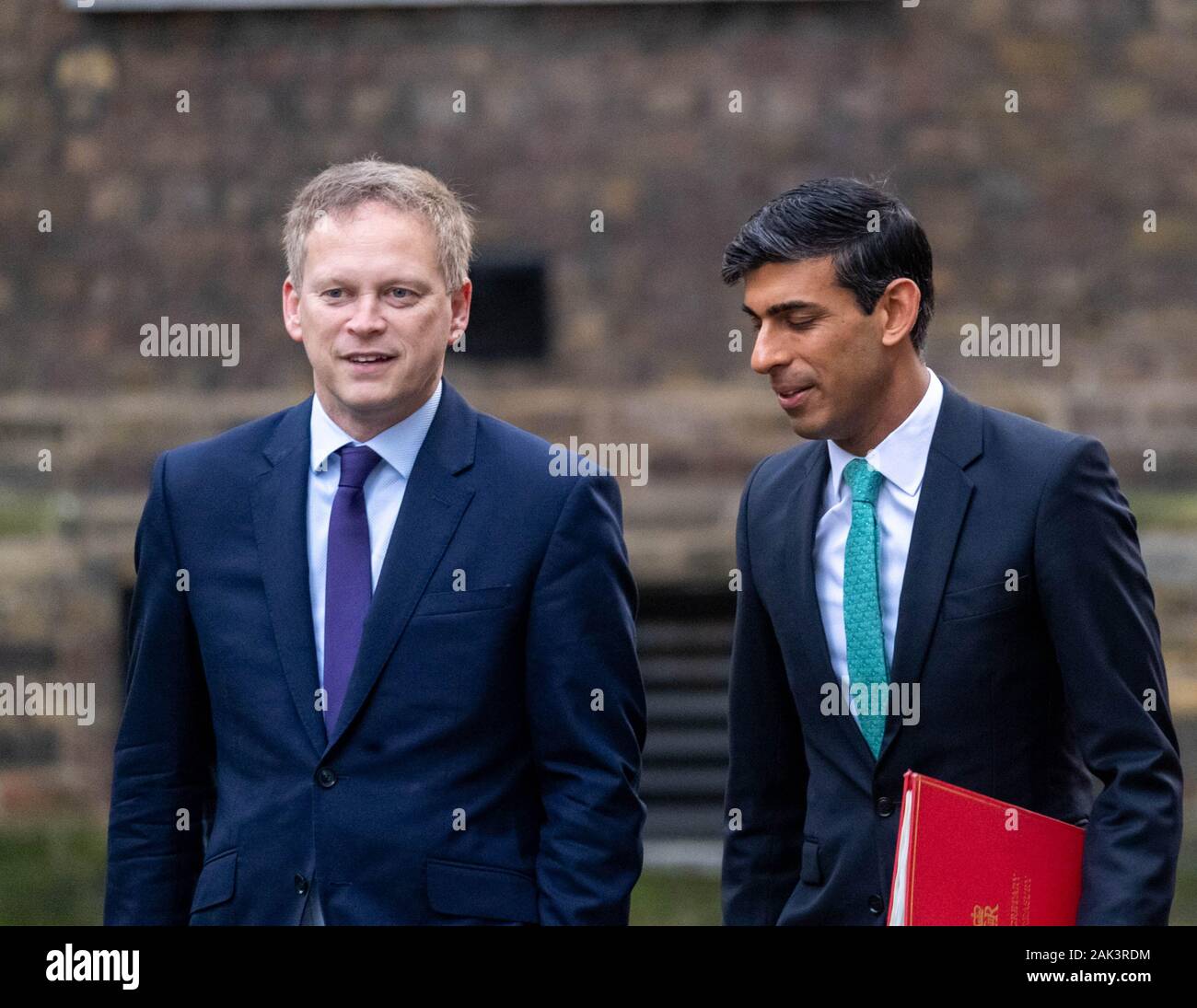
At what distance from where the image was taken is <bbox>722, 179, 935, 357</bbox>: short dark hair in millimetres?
3596

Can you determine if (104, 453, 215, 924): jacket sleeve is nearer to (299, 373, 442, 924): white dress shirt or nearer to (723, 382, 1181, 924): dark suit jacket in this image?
(299, 373, 442, 924): white dress shirt

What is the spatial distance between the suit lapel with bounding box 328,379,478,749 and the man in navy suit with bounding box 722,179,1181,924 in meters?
0.57

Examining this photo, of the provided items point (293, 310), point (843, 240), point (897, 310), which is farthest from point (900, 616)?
point (293, 310)

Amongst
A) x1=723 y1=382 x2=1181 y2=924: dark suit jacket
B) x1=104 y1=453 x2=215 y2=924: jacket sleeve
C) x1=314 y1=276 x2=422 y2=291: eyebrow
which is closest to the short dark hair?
x1=723 y1=382 x2=1181 y2=924: dark suit jacket

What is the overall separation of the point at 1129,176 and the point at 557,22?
2326mm

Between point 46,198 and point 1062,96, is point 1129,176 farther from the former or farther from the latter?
point 46,198

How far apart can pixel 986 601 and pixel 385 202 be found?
1.27 meters

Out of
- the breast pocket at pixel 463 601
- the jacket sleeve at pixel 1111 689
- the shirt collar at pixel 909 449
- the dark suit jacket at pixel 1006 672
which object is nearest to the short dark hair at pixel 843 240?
the shirt collar at pixel 909 449

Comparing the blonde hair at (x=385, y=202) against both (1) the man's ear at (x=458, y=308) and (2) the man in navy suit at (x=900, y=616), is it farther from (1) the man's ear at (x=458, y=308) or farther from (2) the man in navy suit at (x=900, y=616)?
(2) the man in navy suit at (x=900, y=616)

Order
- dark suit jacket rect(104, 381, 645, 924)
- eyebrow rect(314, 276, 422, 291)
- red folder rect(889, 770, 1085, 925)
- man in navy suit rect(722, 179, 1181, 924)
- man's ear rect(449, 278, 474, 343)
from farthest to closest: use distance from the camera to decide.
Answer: man's ear rect(449, 278, 474, 343)
eyebrow rect(314, 276, 422, 291)
dark suit jacket rect(104, 381, 645, 924)
man in navy suit rect(722, 179, 1181, 924)
red folder rect(889, 770, 1085, 925)

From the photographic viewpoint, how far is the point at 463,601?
3.53 m

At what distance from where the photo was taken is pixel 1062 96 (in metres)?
7.95

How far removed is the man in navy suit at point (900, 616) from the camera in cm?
335

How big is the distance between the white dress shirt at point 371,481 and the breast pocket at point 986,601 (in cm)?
99
